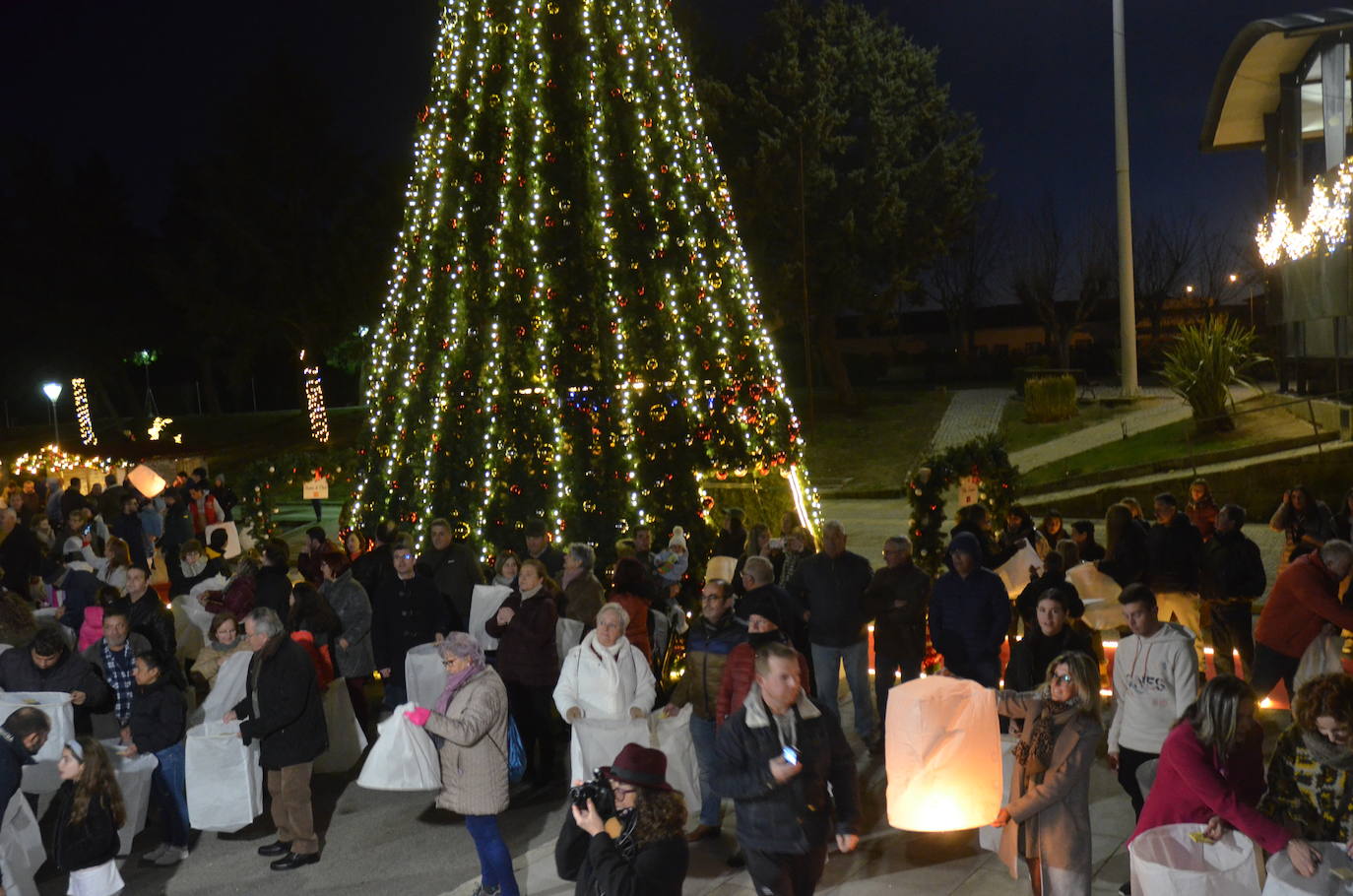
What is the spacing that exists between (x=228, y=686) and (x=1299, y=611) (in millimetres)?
6540

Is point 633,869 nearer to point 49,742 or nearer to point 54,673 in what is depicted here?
point 49,742

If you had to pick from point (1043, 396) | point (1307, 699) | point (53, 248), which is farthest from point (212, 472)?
point (1307, 699)

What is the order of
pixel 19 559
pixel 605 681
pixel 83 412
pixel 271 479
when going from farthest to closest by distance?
pixel 83 412, pixel 271 479, pixel 19 559, pixel 605 681

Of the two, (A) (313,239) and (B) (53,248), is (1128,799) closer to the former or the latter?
(A) (313,239)

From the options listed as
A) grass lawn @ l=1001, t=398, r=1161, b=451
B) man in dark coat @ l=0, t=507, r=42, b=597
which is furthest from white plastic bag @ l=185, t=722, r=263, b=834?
grass lawn @ l=1001, t=398, r=1161, b=451

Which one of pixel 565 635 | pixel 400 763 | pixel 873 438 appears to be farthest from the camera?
pixel 873 438

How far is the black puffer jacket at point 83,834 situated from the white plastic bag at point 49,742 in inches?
54.3

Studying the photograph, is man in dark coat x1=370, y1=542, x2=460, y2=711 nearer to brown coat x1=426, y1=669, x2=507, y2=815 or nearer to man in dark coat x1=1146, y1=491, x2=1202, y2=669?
brown coat x1=426, y1=669, x2=507, y2=815

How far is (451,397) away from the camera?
12805 millimetres

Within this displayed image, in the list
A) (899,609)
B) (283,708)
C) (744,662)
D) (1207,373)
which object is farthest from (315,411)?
(744,662)

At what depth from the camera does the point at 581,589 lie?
29.6ft

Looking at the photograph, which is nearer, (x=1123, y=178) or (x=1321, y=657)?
(x=1321, y=657)

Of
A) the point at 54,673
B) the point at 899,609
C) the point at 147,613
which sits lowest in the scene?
the point at 899,609

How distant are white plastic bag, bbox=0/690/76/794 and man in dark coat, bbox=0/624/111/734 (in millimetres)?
118
